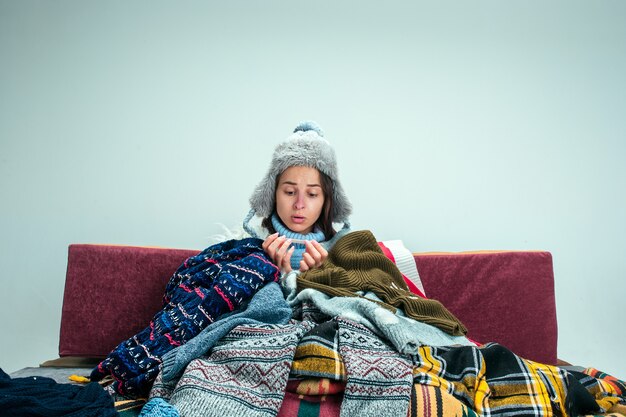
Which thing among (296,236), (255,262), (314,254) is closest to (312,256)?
(314,254)

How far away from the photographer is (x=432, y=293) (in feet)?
5.46

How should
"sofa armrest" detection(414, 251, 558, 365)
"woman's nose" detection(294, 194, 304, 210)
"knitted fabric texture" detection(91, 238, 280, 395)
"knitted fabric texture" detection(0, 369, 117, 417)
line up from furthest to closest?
1. "sofa armrest" detection(414, 251, 558, 365)
2. "woman's nose" detection(294, 194, 304, 210)
3. "knitted fabric texture" detection(91, 238, 280, 395)
4. "knitted fabric texture" detection(0, 369, 117, 417)

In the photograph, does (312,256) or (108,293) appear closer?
(312,256)

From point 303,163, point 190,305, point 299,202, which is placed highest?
point 303,163

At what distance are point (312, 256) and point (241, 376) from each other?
546 millimetres

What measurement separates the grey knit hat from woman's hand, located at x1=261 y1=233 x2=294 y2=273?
0.70ft

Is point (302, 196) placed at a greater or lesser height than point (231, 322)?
greater

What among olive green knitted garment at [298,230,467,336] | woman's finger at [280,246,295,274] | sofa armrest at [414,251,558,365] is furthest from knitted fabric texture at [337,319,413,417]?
sofa armrest at [414,251,558,365]

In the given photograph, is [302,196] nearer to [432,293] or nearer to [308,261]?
[308,261]

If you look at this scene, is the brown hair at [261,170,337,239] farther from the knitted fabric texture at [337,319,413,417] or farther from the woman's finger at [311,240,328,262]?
the knitted fabric texture at [337,319,413,417]

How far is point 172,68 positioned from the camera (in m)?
2.02

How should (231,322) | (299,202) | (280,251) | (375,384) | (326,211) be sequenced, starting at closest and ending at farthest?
(375,384), (231,322), (280,251), (299,202), (326,211)

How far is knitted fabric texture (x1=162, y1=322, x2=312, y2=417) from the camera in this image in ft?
2.69

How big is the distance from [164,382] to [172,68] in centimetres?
142
